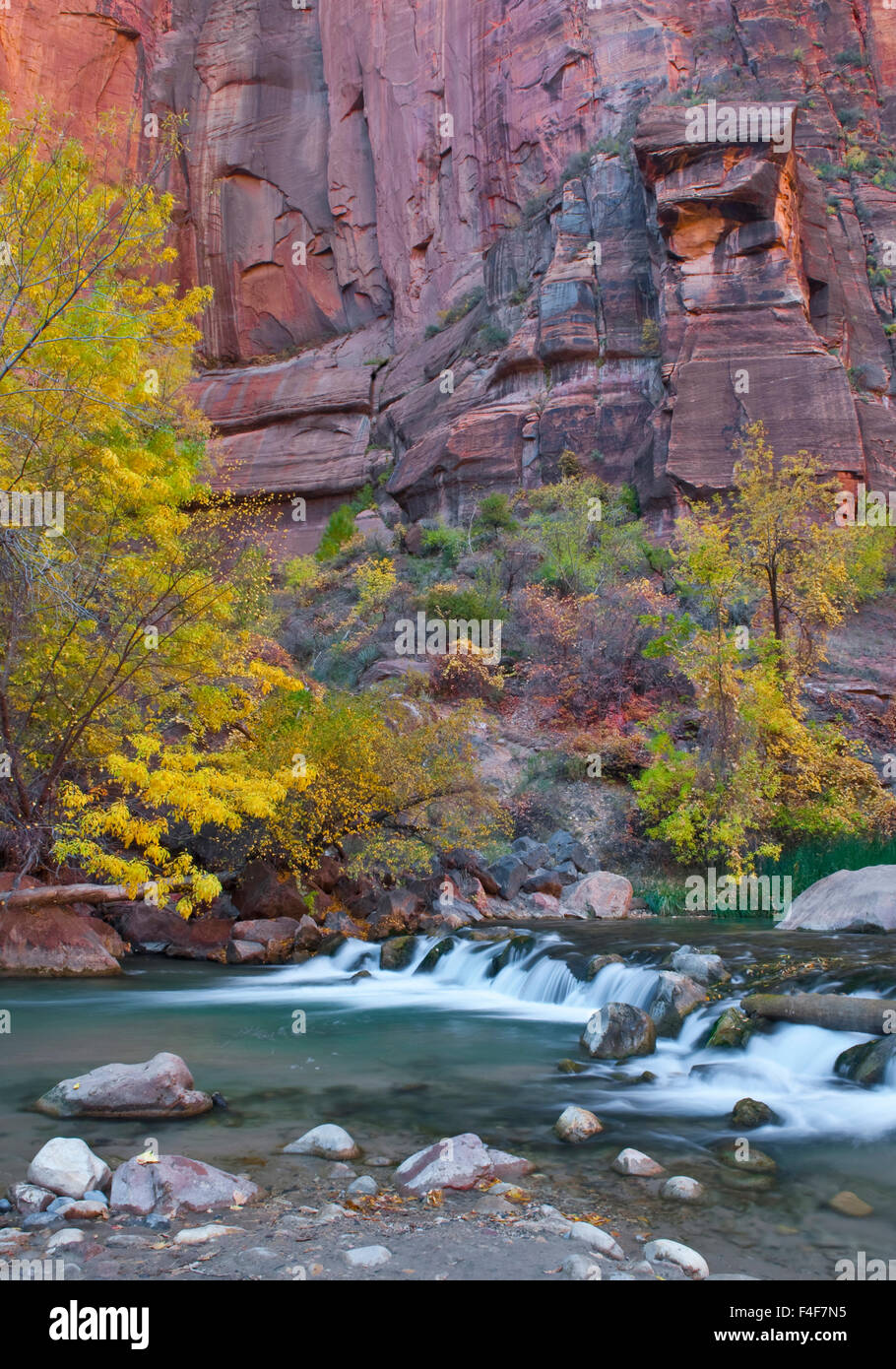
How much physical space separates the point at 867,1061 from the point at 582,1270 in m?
4.47

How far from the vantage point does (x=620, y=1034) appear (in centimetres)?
873

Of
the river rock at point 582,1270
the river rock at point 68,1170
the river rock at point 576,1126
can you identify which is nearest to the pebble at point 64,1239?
the river rock at point 68,1170

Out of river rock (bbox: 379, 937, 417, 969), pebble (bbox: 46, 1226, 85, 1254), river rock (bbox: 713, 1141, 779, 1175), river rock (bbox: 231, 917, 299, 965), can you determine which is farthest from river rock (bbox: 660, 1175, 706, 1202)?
river rock (bbox: 231, 917, 299, 965)

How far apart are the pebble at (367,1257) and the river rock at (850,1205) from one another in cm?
274

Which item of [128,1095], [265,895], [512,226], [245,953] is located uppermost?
[512,226]

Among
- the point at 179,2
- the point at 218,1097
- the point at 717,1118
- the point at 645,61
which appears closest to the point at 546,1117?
the point at 717,1118

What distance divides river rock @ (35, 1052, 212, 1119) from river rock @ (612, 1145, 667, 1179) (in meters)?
3.05

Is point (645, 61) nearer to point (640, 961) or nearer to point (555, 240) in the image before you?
point (555, 240)

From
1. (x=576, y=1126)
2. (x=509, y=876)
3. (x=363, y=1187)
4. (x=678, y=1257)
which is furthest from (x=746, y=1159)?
(x=509, y=876)

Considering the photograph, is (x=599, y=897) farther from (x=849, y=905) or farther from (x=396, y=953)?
(x=396, y=953)

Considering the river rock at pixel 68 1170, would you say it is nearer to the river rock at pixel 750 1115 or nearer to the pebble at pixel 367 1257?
the pebble at pixel 367 1257

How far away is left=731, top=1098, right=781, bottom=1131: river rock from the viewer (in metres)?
6.73

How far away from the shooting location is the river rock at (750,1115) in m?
6.73

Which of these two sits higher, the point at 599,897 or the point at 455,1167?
the point at 455,1167
